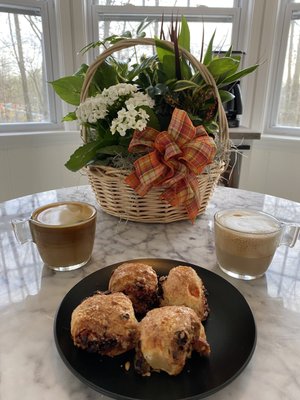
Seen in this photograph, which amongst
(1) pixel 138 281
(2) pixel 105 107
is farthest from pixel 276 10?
(1) pixel 138 281

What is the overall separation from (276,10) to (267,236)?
2.01m

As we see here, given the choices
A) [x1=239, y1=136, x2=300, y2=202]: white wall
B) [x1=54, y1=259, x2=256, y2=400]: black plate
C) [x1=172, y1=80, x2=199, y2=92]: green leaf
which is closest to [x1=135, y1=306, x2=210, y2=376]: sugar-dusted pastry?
[x1=54, y1=259, x2=256, y2=400]: black plate

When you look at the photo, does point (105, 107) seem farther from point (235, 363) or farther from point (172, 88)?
point (235, 363)

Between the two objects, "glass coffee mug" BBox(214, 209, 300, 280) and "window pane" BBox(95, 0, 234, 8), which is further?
"window pane" BBox(95, 0, 234, 8)

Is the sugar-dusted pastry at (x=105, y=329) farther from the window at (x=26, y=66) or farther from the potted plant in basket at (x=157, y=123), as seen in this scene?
the window at (x=26, y=66)

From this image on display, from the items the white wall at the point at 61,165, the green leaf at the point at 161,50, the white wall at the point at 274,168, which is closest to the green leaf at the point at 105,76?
the green leaf at the point at 161,50

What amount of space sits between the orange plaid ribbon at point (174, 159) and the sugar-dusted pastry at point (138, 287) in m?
0.29

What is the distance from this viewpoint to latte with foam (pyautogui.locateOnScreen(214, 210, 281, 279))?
1.93 ft

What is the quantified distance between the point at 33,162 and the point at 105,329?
1928 mm

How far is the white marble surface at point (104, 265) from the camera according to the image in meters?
0.39

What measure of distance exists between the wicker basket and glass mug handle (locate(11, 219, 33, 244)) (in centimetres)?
26

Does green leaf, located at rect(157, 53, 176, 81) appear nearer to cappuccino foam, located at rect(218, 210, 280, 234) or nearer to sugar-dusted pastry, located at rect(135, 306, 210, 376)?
cappuccino foam, located at rect(218, 210, 280, 234)

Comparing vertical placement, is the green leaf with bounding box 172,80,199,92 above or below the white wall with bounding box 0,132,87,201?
above

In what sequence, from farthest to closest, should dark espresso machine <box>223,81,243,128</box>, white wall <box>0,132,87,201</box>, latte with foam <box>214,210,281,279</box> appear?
white wall <box>0,132,87,201</box> < dark espresso machine <box>223,81,243,128</box> < latte with foam <box>214,210,281,279</box>
